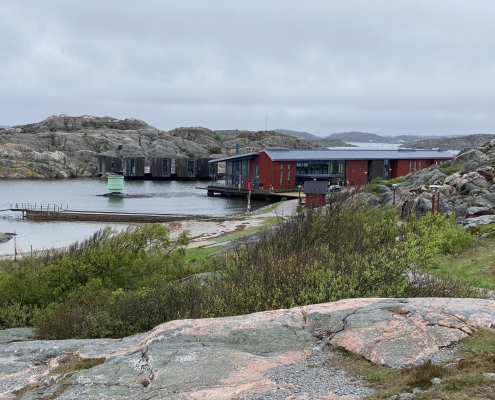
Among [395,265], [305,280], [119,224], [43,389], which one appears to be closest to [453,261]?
[395,265]

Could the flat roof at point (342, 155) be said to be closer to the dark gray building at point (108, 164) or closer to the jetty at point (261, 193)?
the jetty at point (261, 193)

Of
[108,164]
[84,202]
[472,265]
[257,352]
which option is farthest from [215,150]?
[257,352]

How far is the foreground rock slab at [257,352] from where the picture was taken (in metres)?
7.46

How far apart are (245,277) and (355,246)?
13.7 feet

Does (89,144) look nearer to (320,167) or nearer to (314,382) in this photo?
(320,167)

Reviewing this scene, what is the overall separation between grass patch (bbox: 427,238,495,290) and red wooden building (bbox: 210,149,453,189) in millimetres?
58085

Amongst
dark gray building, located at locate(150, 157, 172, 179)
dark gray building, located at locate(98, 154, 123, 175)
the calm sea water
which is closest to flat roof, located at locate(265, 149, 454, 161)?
the calm sea water

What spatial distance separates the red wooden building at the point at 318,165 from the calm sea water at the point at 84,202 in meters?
5.55

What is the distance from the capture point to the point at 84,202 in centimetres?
7631

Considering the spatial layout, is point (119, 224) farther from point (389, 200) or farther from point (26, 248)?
point (389, 200)

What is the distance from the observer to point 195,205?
245 ft

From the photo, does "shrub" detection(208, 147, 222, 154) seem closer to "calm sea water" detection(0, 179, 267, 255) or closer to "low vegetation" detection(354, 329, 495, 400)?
"calm sea water" detection(0, 179, 267, 255)

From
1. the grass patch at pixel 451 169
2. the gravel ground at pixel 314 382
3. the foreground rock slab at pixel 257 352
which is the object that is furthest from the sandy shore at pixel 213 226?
the gravel ground at pixel 314 382

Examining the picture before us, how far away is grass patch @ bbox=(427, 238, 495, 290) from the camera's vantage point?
53.4 feet
